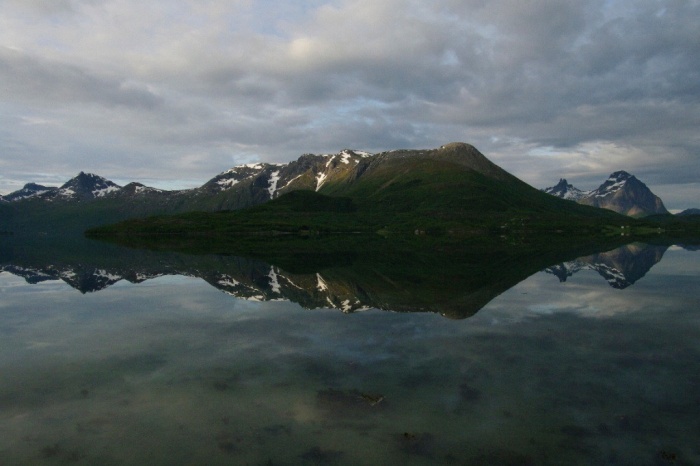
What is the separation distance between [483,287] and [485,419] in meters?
33.1

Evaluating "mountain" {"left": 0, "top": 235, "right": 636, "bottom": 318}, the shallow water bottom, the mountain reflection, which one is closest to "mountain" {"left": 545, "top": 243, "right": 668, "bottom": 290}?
the mountain reflection

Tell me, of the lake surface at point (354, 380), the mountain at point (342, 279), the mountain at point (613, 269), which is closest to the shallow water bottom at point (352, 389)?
the lake surface at point (354, 380)

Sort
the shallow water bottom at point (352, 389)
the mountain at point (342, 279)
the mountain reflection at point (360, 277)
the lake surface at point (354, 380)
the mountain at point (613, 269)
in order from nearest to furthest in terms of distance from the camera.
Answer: the shallow water bottom at point (352, 389)
the lake surface at point (354, 380)
the mountain at point (342, 279)
the mountain reflection at point (360, 277)
the mountain at point (613, 269)

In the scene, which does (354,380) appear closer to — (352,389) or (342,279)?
(352,389)

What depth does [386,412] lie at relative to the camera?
17609 mm

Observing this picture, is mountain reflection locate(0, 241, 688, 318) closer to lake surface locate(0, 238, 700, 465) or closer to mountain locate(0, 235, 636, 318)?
mountain locate(0, 235, 636, 318)

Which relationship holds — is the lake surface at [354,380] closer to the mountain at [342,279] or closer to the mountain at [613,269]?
the mountain at [342,279]

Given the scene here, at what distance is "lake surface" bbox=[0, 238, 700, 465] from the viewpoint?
15.1m

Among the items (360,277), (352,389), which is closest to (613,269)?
(360,277)

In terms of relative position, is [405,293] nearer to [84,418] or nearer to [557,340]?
[557,340]

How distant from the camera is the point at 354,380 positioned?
21125mm

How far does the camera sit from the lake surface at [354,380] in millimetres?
15133

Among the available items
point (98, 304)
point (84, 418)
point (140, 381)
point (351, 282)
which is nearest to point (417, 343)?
point (140, 381)

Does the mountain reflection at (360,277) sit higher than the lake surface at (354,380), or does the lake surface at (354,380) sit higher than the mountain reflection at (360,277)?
the mountain reflection at (360,277)
